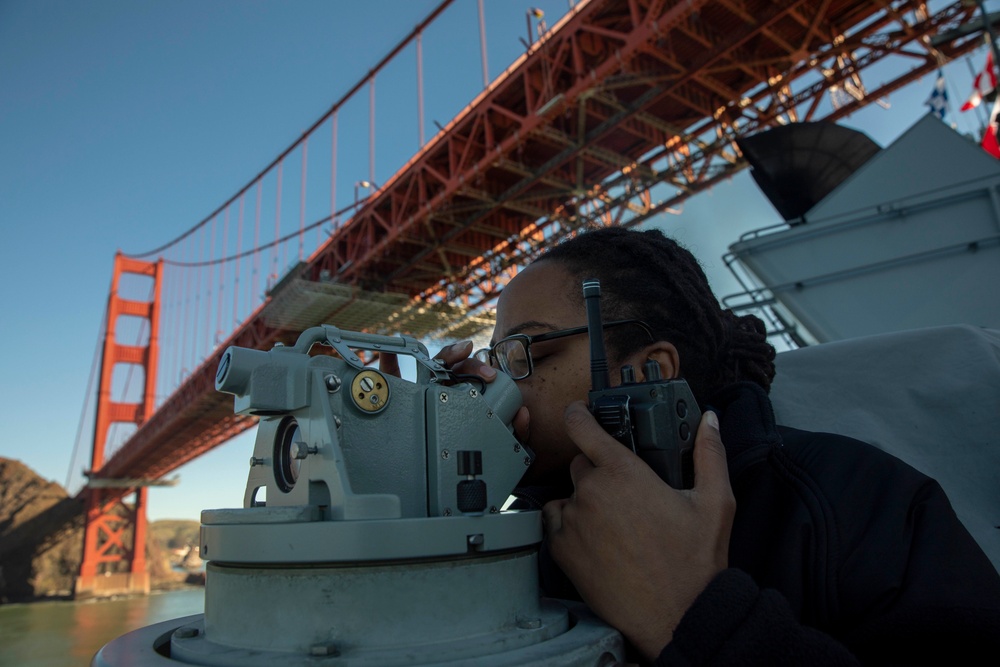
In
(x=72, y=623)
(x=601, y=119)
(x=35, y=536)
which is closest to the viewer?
(x=601, y=119)

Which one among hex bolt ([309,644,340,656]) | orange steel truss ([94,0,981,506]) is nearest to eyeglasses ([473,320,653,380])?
hex bolt ([309,644,340,656])

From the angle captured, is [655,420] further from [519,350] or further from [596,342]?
[519,350]

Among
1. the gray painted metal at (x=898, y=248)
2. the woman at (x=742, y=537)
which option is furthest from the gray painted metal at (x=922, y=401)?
the gray painted metal at (x=898, y=248)

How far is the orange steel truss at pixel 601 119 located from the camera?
238 inches

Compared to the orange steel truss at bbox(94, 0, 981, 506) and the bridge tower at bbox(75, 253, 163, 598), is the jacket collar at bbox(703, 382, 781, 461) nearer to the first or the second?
the orange steel truss at bbox(94, 0, 981, 506)

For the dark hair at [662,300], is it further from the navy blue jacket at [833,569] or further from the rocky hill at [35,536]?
the rocky hill at [35,536]

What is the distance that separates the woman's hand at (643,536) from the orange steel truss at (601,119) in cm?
566

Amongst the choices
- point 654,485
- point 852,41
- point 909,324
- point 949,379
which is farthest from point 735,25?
point 654,485

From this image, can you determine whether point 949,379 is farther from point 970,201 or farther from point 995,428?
point 970,201

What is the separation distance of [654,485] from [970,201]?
3241 millimetres

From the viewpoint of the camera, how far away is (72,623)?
12945 mm

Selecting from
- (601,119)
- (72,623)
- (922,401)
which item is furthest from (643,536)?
(72,623)

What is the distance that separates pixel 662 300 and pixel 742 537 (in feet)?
1.29

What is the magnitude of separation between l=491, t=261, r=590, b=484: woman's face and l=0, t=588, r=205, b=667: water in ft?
22.8
